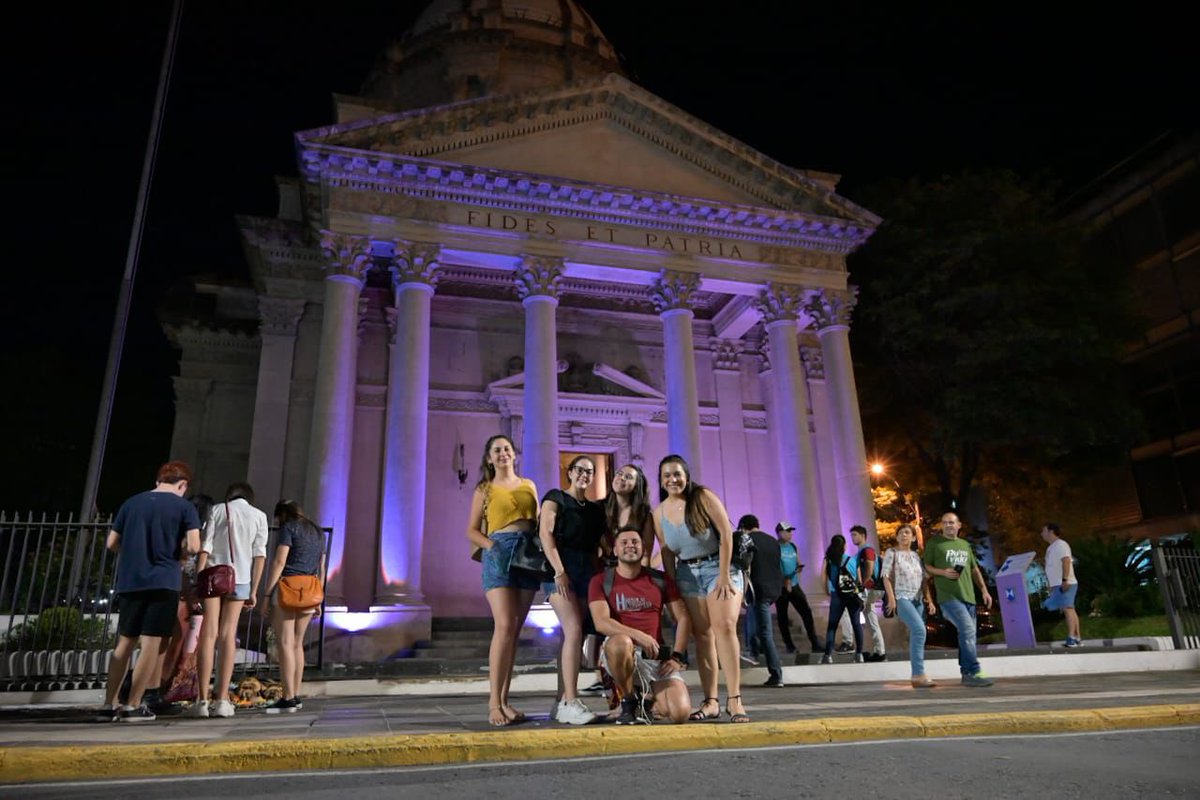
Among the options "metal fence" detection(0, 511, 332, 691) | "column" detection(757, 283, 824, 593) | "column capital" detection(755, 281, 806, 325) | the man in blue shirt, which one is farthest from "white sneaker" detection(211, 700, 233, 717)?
"column capital" detection(755, 281, 806, 325)

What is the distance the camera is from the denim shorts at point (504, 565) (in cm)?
554

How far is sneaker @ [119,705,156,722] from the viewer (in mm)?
6324

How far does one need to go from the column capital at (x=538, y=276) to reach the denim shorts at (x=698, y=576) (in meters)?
13.1

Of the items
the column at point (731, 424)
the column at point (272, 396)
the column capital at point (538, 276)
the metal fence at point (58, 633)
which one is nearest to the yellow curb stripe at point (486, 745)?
the metal fence at point (58, 633)

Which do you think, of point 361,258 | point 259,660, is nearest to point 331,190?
point 361,258

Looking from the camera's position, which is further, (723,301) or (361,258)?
(723,301)

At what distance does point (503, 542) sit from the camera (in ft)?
18.3

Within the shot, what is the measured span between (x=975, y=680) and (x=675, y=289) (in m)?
12.3

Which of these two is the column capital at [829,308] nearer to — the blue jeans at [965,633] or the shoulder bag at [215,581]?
the blue jeans at [965,633]

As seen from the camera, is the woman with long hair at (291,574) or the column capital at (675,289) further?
the column capital at (675,289)

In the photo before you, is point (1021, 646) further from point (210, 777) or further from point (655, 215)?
point (210, 777)

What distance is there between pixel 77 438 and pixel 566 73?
1014 inches

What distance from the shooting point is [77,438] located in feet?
113

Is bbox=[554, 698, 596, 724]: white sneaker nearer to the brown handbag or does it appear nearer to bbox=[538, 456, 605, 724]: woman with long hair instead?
bbox=[538, 456, 605, 724]: woman with long hair
